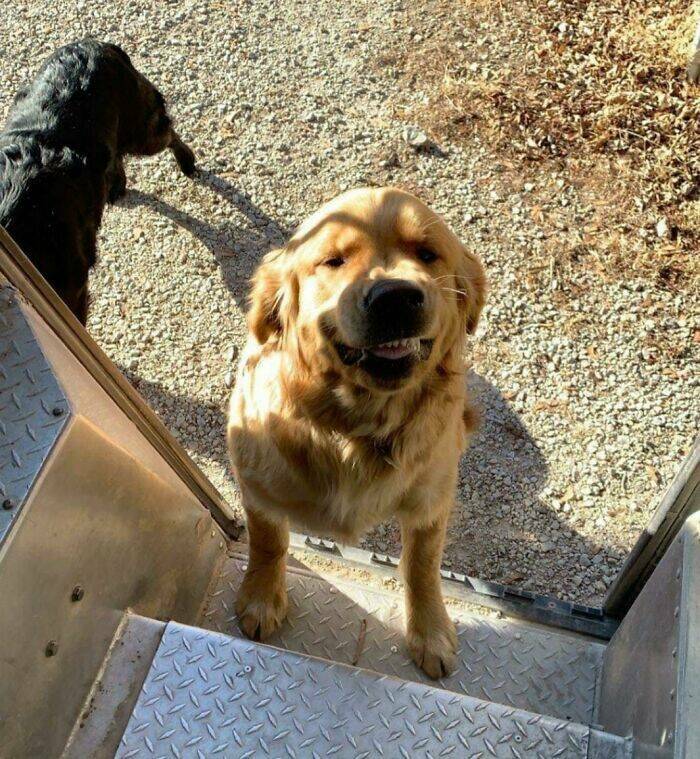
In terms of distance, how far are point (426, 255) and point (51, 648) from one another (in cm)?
147

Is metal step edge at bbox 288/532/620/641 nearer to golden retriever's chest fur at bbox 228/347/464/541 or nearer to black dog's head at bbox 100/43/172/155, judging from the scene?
golden retriever's chest fur at bbox 228/347/464/541

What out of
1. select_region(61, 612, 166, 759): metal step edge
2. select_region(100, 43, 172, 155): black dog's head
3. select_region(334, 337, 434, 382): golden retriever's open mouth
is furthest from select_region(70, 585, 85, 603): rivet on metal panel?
select_region(100, 43, 172, 155): black dog's head

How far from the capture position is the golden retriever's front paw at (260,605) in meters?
2.61

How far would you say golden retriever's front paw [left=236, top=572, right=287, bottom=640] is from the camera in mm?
2613

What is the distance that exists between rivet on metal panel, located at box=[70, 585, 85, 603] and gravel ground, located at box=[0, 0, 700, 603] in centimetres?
152

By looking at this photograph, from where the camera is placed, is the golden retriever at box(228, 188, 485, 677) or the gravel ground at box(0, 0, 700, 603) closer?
the golden retriever at box(228, 188, 485, 677)

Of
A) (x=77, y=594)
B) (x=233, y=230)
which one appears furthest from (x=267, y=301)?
(x=233, y=230)

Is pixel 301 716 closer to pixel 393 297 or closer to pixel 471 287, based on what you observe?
pixel 393 297

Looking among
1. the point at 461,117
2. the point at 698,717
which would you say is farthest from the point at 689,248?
the point at 698,717

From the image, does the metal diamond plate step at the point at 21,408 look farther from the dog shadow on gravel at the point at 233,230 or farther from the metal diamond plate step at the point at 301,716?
the dog shadow on gravel at the point at 233,230

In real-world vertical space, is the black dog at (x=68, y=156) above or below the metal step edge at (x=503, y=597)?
above

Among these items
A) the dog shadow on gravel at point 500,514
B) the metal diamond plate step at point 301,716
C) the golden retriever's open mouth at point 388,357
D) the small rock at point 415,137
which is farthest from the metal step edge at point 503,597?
the small rock at point 415,137

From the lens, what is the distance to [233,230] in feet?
14.1

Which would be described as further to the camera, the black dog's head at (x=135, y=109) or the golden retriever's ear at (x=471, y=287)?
the black dog's head at (x=135, y=109)
